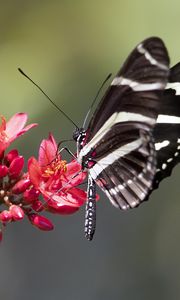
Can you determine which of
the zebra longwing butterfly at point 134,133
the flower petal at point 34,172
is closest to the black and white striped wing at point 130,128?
the zebra longwing butterfly at point 134,133

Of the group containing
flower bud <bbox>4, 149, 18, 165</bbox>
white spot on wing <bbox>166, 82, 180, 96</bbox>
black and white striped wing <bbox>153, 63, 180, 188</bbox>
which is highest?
flower bud <bbox>4, 149, 18, 165</bbox>

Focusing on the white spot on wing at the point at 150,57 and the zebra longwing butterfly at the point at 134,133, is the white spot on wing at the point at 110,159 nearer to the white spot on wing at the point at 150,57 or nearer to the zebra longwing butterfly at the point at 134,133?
the zebra longwing butterfly at the point at 134,133

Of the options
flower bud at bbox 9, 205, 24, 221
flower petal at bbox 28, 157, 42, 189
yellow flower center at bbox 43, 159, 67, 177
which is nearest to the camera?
flower bud at bbox 9, 205, 24, 221

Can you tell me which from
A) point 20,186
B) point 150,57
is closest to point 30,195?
point 20,186

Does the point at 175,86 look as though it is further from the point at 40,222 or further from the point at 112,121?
the point at 40,222

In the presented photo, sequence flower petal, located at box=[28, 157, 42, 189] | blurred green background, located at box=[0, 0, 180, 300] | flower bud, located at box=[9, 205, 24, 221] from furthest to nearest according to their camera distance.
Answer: blurred green background, located at box=[0, 0, 180, 300]
flower petal, located at box=[28, 157, 42, 189]
flower bud, located at box=[9, 205, 24, 221]

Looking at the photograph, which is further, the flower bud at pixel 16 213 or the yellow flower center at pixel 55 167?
the yellow flower center at pixel 55 167

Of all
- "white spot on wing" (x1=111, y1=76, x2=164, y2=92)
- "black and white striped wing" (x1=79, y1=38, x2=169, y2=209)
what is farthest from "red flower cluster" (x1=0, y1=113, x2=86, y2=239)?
"white spot on wing" (x1=111, y1=76, x2=164, y2=92)

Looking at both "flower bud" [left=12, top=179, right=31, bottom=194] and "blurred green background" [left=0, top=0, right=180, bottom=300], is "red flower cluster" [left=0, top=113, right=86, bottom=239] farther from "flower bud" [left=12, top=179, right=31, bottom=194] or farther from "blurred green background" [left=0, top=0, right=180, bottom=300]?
"blurred green background" [left=0, top=0, right=180, bottom=300]
